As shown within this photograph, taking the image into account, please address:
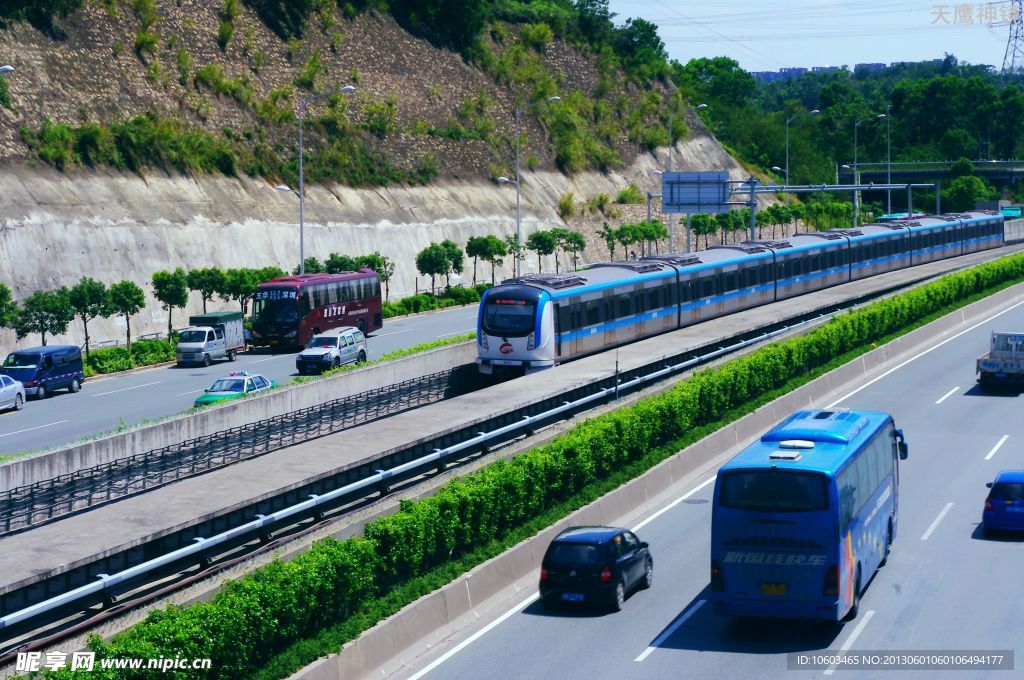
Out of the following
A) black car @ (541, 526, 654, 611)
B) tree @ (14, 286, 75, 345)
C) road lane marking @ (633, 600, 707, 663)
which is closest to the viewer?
road lane marking @ (633, 600, 707, 663)

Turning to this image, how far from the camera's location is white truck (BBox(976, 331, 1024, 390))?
4541 cm

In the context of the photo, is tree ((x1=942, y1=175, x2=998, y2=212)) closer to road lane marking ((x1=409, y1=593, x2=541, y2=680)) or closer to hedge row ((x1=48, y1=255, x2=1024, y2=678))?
hedge row ((x1=48, y1=255, x2=1024, y2=678))

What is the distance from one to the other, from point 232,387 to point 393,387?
254 inches

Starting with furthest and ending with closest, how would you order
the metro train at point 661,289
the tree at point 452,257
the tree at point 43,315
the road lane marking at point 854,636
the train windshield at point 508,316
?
1. the tree at point 452,257
2. the tree at point 43,315
3. the metro train at point 661,289
4. the train windshield at point 508,316
5. the road lane marking at point 854,636

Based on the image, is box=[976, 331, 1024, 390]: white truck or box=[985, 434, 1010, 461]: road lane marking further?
box=[976, 331, 1024, 390]: white truck

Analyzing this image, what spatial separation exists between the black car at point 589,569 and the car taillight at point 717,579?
2468 millimetres

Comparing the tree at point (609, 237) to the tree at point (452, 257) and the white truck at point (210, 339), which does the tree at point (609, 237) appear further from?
the white truck at point (210, 339)

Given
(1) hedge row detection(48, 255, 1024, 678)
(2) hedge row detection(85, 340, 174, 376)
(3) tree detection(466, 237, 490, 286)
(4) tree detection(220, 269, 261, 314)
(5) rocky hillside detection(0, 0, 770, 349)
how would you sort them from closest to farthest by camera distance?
1. (1) hedge row detection(48, 255, 1024, 678)
2. (2) hedge row detection(85, 340, 174, 376)
3. (4) tree detection(220, 269, 261, 314)
4. (5) rocky hillside detection(0, 0, 770, 349)
5. (3) tree detection(466, 237, 490, 286)

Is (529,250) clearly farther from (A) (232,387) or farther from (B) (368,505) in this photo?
(B) (368,505)

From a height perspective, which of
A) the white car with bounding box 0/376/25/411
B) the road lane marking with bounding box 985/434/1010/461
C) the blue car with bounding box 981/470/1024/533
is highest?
the white car with bounding box 0/376/25/411

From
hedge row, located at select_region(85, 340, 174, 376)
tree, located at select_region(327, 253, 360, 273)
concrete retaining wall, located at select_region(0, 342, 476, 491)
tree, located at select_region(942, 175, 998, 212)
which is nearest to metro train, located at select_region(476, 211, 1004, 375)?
concrete retaining wall, located at select_region(0, 342, 476, 491)

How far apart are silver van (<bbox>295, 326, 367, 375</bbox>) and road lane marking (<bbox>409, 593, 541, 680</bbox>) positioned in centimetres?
2524

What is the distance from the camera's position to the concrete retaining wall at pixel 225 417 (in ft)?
88.4

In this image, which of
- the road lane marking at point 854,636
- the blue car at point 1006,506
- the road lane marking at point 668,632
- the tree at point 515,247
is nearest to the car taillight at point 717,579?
the road lane marking at point 668,632
